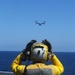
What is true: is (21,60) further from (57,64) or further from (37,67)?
(57,64)

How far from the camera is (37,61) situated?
599 cm

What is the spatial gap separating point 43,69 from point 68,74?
2905 inches

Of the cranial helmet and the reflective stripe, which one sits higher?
the cranial helmet

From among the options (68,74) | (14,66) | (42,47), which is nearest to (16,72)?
(14,66)

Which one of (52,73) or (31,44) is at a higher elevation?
(31,44)

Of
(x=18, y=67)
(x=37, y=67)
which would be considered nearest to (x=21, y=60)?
(x=18, y=67)

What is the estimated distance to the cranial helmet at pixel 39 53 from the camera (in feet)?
19.5

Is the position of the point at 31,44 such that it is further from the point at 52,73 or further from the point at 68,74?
the point at 68,74

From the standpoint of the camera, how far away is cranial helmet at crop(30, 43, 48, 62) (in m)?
5.93

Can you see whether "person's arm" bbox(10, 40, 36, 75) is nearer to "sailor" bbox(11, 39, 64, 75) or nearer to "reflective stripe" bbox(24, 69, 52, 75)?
"sailor" bbox(11, 39, 64, 75)

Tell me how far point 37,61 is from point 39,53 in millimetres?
129

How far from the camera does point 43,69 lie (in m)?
5.91

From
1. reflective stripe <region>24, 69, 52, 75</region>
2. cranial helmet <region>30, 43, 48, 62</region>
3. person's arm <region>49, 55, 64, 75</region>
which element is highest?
cranial helmet <region>30, 43, 48, 62</region>

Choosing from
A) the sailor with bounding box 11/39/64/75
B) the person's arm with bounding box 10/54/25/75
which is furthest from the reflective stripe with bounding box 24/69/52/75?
the person's arm with bounding box 10/54/25/75
